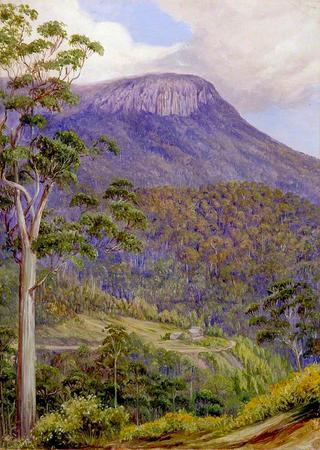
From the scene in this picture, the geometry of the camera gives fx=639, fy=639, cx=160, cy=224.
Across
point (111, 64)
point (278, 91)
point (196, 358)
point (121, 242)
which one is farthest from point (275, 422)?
point (111, 64)

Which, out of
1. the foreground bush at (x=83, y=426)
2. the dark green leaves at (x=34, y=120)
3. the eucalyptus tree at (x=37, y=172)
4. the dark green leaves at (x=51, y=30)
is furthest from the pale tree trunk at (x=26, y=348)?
the dark green leaves at (x=51, y=30)

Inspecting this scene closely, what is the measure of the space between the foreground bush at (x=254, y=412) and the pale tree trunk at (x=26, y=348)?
133 cm

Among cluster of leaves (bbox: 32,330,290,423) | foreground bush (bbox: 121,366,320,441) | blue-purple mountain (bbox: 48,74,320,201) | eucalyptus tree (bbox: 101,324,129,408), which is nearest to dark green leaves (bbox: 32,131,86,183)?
blue-purple mountain (bbox: 48,74,320,201)

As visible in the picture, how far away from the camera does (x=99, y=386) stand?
27.1 ft

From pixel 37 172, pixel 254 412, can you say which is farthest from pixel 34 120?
pixel 254 412

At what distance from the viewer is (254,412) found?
24.8 feet

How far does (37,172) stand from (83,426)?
10.7ft

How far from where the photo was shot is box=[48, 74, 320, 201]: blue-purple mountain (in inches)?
359

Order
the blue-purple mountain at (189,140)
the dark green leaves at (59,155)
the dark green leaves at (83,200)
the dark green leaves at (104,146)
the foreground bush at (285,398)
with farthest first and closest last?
1. the blue-purple mountain at (189,140)
2. the dark green leaves at (104,146)
3. the dark green leaves at (83,200)
4. the dark green leaves at (59,155)
5. the foreground bush at (285,398)

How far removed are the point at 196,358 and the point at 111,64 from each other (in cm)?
427

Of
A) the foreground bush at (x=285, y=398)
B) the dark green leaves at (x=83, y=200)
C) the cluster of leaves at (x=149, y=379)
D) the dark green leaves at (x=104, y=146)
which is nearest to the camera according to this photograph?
the foreground bush at (x=285, y=398)

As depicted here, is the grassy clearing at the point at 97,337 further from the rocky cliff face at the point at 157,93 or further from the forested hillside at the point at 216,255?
the rocky cliff face at the point at 157,93

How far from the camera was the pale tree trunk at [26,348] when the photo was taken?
8.23 m

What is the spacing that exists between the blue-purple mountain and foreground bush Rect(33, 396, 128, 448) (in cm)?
311
